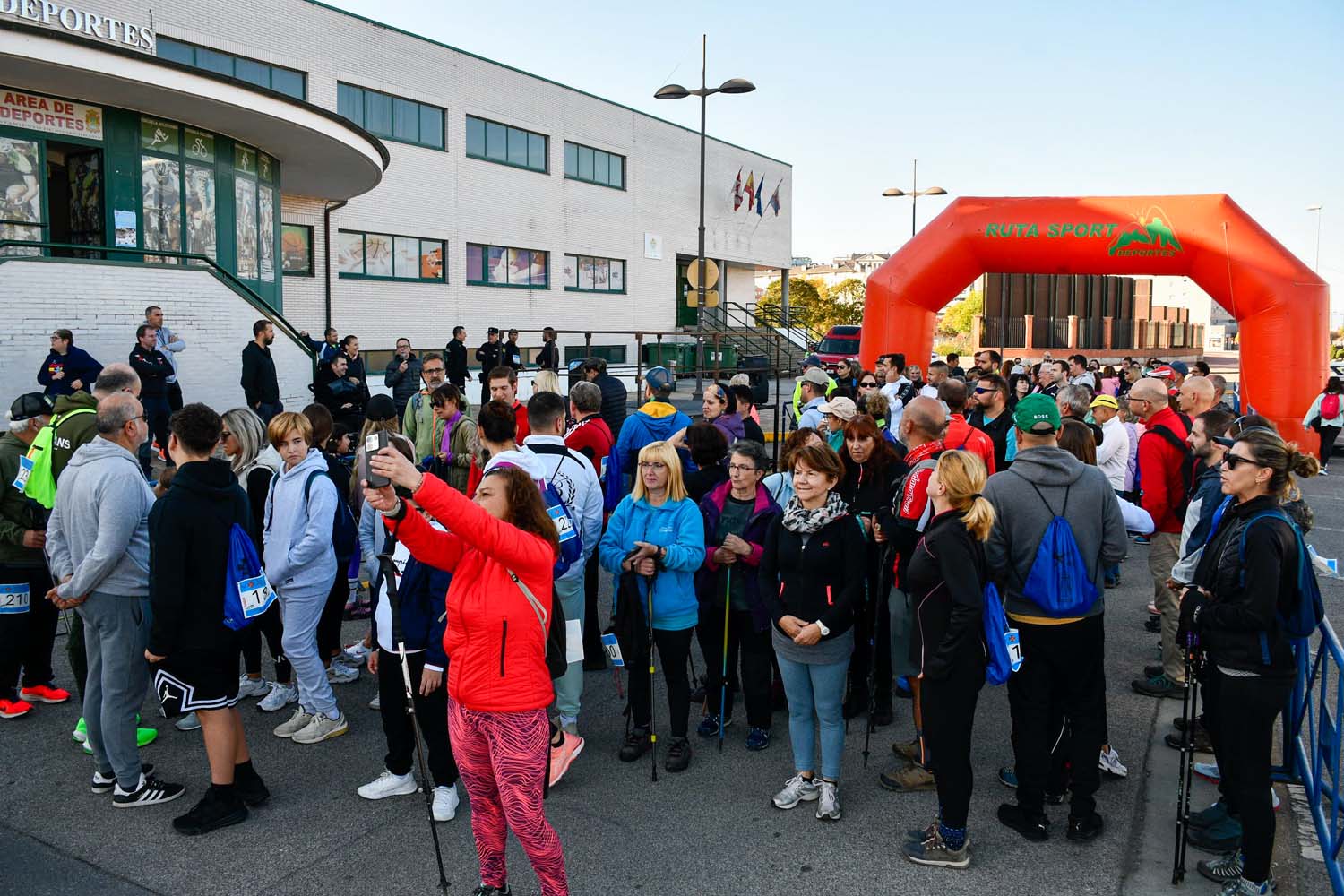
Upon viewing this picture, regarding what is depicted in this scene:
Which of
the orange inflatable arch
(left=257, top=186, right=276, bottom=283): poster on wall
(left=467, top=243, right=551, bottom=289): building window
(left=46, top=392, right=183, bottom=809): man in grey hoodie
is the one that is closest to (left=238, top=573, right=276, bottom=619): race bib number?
(left=46, top=392, right=183, bottom=809): man in grey hoodie

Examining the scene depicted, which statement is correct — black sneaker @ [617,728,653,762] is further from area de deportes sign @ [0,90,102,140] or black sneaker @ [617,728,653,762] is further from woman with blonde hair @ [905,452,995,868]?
area de deportes sign @ [0,90,102,140]

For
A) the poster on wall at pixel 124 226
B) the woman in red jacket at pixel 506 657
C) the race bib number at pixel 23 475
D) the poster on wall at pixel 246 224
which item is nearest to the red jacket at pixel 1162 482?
the woman in red jacket at pixel 506 657

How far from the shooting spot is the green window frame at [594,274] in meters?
30.7

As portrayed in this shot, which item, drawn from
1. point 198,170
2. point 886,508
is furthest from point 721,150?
point 886,508

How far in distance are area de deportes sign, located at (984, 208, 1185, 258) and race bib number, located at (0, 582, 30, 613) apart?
13.9 metres

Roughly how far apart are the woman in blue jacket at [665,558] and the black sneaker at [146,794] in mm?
2197

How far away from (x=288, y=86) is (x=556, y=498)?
2113cm

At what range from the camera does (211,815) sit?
14.2 ft

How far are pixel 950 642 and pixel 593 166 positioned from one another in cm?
2953

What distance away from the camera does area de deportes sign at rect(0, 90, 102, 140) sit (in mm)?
13180

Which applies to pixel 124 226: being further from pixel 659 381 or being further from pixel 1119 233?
pixel 1119 233

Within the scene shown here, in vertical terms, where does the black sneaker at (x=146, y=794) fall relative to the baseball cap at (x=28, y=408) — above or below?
below

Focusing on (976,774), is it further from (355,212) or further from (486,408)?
(355,212)

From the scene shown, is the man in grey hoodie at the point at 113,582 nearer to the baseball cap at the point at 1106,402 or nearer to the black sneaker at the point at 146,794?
the black sneaker at the point at 146,794
